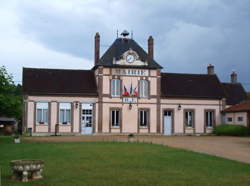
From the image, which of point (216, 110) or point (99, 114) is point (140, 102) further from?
point (216, 110)

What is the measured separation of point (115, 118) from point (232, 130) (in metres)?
9.70

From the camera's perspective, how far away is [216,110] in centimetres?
3641

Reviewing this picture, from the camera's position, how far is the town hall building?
33.0 metres

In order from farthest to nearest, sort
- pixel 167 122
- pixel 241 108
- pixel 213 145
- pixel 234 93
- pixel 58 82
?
pixel 234 93
pixel 167 122
pixel 58 82
pixel 241 108
pixel 213 145

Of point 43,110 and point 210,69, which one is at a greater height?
point 210,69

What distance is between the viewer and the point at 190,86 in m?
37.1

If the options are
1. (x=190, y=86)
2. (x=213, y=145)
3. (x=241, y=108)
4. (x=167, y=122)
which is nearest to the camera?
(x=213, y=145)

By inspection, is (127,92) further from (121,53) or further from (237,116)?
(237,116)

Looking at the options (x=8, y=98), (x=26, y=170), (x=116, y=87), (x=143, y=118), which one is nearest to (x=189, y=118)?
(x=143, y=118)

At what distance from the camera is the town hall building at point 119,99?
3300 cm

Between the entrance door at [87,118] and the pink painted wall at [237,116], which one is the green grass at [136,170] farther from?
the pink painted wall at [237,116]

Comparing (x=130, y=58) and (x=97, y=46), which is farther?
(x=97, y=46)

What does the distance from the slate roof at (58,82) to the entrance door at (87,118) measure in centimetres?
108

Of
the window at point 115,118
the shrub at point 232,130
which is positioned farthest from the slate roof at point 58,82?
the shrub at point 232,130
